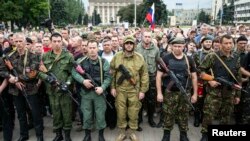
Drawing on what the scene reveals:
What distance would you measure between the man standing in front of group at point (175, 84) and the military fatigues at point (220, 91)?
0.98 ft

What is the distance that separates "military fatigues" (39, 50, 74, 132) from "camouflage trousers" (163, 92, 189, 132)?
75.8 inches

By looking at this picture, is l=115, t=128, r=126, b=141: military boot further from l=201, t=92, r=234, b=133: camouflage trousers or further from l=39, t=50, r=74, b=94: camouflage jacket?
l=201, t=92, r=234, b=133: camouflage trousers

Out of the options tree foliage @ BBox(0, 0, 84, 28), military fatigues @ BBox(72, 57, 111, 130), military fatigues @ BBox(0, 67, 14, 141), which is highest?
tree foliage @ BBox(0, 0, 84, 28)

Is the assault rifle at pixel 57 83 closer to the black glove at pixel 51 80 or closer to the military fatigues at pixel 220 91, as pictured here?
the black glove at pixel 51 80

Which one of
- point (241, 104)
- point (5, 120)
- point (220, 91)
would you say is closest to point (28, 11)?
point (5, 120)

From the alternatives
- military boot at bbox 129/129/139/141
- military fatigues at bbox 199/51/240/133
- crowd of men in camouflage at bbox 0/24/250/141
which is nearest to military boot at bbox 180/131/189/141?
crowd of men in camouflage at bbox 0/24/250/141

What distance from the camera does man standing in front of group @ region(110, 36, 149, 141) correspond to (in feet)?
18.1

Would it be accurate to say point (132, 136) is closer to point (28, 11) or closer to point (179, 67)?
point (179, 67)

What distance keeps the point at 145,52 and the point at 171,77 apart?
4.30ft

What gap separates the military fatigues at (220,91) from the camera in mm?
5289

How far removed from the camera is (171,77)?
17.3 feet

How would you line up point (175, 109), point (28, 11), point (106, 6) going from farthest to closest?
point (106, 6), point (28, 11), point (175, 109)

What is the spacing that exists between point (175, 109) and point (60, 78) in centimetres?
230

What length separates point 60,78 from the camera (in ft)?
18.0
